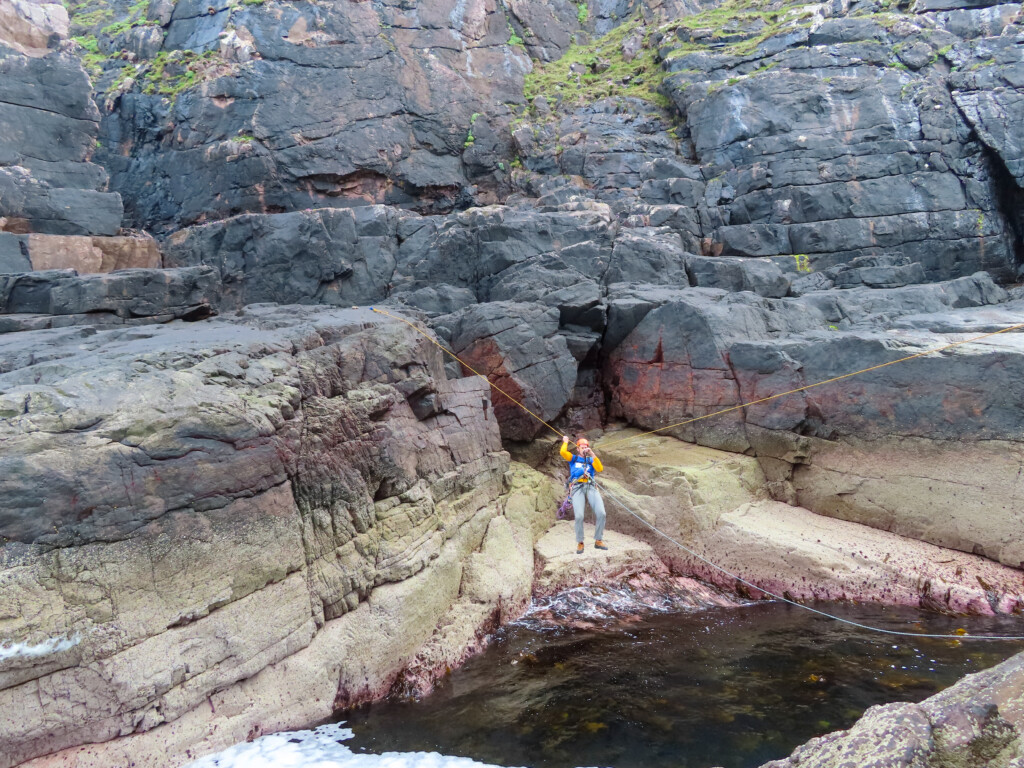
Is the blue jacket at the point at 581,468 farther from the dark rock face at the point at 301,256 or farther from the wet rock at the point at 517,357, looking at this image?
the dark rock face at the point at 301,256

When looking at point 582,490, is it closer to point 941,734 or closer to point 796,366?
point 796,366

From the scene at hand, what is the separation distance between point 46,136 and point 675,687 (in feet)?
52.7

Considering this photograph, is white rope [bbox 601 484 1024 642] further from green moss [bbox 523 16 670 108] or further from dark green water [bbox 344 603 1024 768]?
green moss [bbox 523 16 670 108]

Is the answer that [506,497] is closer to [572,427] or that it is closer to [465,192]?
[572,427]

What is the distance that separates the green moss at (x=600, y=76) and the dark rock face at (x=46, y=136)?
1355cm

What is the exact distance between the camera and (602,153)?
20016 mm

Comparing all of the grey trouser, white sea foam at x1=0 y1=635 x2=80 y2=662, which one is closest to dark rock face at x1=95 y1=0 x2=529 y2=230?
the grey trouser

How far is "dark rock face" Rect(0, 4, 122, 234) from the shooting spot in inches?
526

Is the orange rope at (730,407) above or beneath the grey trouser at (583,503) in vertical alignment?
above

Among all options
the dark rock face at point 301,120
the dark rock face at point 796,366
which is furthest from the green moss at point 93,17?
the dark rock face at point 796,366

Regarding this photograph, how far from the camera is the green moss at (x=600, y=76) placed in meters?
22.4

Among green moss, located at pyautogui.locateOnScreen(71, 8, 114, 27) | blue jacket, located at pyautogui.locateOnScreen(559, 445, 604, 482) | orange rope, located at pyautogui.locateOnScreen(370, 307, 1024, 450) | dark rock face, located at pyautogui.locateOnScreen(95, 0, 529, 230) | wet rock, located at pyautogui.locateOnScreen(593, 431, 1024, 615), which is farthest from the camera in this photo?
green moss, located at pyautogui.locateOnScreen(71, 8, 114, 27)

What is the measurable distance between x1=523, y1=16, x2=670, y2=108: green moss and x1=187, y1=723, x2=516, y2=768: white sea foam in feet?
67.9

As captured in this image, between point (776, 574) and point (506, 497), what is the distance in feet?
15.7
